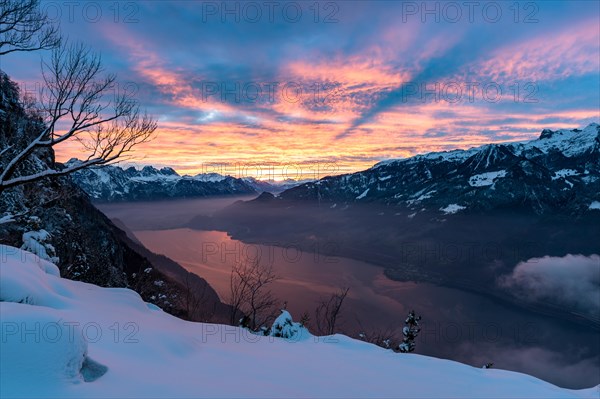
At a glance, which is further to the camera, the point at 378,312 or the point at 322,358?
the point at 378,312

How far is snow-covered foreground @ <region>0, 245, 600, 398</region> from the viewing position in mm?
4430

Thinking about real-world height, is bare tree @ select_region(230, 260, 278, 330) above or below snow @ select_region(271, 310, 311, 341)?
below

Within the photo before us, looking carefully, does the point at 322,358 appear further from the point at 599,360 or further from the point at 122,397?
the point at 599,360

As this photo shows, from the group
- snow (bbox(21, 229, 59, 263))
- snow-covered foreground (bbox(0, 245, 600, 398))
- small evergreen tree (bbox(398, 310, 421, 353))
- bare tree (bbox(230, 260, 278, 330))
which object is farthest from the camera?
small evergreen tree (bbox(398, 310, 421, 353))

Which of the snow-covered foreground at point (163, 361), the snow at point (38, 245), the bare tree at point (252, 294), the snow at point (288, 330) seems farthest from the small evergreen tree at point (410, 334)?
the snow at point (38, 245)

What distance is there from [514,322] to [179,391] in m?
248

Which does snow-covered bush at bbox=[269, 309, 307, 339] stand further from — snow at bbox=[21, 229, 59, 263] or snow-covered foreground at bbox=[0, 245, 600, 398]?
snow at bbox=[21, 229, 59, 263]

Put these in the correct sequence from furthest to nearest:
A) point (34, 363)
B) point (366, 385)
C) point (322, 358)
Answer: point (322, 358) → point (366, 385) → point (34, 363)

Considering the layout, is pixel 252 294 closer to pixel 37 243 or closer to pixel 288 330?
pixel 288 330

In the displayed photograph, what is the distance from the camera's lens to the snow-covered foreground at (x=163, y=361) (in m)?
4.43

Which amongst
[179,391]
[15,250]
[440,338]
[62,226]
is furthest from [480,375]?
[440,338]

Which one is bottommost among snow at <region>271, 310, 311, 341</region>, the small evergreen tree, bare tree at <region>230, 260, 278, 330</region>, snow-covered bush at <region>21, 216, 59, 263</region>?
the small evergreen tree

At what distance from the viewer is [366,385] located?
6.91 m

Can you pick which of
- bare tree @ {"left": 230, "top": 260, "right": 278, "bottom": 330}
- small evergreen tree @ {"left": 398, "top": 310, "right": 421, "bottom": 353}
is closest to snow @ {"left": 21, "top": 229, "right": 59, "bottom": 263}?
bare tree @ {"left": 230, "top": 260, "right": 278, "bottom": 330}
